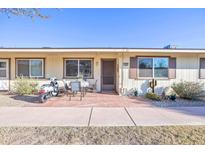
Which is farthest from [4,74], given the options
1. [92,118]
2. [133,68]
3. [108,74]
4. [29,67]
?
[92,118]

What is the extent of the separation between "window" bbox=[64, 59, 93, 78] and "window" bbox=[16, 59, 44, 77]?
184cm

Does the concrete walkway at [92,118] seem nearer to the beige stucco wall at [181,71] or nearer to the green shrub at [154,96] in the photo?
the green shrub at [154,96]

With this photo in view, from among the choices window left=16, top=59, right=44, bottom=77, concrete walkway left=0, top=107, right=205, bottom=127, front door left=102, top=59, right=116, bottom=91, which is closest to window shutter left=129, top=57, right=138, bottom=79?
front door left=102, top=59, right=116, bottom=91

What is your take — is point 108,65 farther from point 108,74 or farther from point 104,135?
point 104,135

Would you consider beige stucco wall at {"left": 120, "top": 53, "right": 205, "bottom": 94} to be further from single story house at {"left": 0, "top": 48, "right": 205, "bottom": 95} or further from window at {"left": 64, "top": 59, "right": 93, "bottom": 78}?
window at {"left": 64, "top": 59, "right": 93, "bottom": 78}

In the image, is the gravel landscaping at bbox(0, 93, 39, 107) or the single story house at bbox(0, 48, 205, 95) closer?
the gravel landscaping at bbox(0, 93, 39, 107)

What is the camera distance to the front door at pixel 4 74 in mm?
14109

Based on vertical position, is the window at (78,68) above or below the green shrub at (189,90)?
above

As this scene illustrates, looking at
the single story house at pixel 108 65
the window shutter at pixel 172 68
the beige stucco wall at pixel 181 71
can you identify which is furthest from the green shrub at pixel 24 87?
the window shutter at pixel 172 68

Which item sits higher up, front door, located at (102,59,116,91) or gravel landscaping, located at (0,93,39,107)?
front door, located at (102,59,116,91)

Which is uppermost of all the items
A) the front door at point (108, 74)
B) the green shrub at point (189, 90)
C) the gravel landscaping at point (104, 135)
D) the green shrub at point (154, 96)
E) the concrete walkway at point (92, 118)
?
the front door at point (108, 74)

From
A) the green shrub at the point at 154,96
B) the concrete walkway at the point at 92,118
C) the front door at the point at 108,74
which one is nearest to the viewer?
the concrete walkway at the point at 92,118

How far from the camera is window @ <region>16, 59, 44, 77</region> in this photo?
46.5 ft
